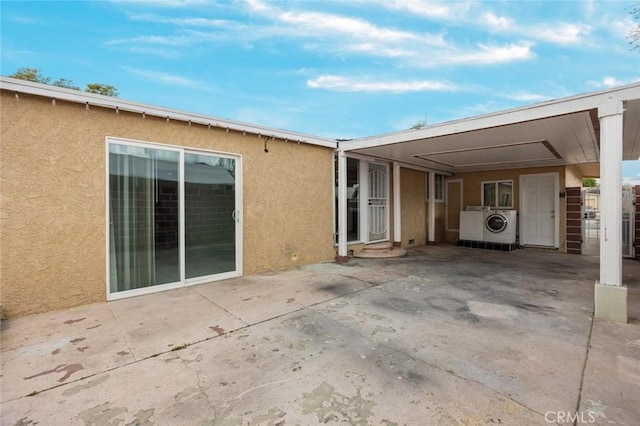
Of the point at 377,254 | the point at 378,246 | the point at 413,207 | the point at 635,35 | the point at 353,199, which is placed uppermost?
the point at 635,35

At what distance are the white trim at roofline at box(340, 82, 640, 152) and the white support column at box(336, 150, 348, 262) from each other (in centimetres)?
105

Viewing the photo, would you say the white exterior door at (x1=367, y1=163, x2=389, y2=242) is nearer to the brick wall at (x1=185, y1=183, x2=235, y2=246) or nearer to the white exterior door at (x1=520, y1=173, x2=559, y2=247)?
the brick wall at (x1=185, y1=183, x2=235, y2=246)

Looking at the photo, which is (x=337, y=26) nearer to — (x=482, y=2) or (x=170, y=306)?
(x=482, y=2)

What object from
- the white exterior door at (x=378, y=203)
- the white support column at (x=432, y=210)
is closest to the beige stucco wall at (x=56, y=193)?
the white exterior door at (x=378, y=203)

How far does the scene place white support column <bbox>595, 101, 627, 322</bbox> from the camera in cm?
296

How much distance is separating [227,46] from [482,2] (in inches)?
336

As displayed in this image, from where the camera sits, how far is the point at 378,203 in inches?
286

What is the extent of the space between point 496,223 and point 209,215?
7.60m

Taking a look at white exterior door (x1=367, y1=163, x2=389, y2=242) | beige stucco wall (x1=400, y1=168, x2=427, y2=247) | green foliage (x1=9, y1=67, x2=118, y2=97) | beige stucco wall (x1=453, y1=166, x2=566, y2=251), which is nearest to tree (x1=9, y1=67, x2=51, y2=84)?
green foliage (x1=9, y1=67, x2=118, y2=97)

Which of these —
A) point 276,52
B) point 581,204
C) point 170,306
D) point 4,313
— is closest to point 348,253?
point 170,306

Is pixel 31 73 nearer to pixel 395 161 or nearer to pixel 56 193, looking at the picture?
pixel 56 193

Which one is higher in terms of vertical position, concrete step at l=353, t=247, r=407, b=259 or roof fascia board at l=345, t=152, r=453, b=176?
roof fascia board at l=345, t=152, r=453, b=176

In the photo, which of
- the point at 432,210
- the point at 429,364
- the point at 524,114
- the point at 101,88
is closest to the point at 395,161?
the point at 432,210

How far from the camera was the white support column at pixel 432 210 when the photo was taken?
899cm
